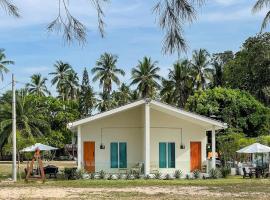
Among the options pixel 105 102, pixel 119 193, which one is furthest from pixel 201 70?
pixel 119 193

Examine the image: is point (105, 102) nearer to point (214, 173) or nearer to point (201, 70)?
point (201, 70)

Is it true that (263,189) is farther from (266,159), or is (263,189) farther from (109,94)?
(109,94)

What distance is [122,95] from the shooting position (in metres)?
76.1

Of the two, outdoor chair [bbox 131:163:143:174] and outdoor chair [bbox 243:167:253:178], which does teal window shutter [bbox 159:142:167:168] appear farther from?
outdoor chair [bbox 243:167:253:178]

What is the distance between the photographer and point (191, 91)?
207 ft

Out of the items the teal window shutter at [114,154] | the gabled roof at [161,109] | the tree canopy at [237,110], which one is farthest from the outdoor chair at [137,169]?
the tree canopy at [237,110]

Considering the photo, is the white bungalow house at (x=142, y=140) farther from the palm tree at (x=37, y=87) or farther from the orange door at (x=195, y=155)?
the palm tree at (x=37, y=87)

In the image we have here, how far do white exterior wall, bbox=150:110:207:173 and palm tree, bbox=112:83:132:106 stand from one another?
143 ft

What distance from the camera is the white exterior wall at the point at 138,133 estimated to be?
30.8 m

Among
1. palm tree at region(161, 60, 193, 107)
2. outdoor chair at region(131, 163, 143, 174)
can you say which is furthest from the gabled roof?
palm tree at region(161, 60, 193, 107)

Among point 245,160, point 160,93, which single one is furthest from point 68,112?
point 245,160

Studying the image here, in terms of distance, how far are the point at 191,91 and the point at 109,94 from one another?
14418 millimetres

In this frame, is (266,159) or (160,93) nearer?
(266,159)

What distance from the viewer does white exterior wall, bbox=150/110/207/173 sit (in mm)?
30969
